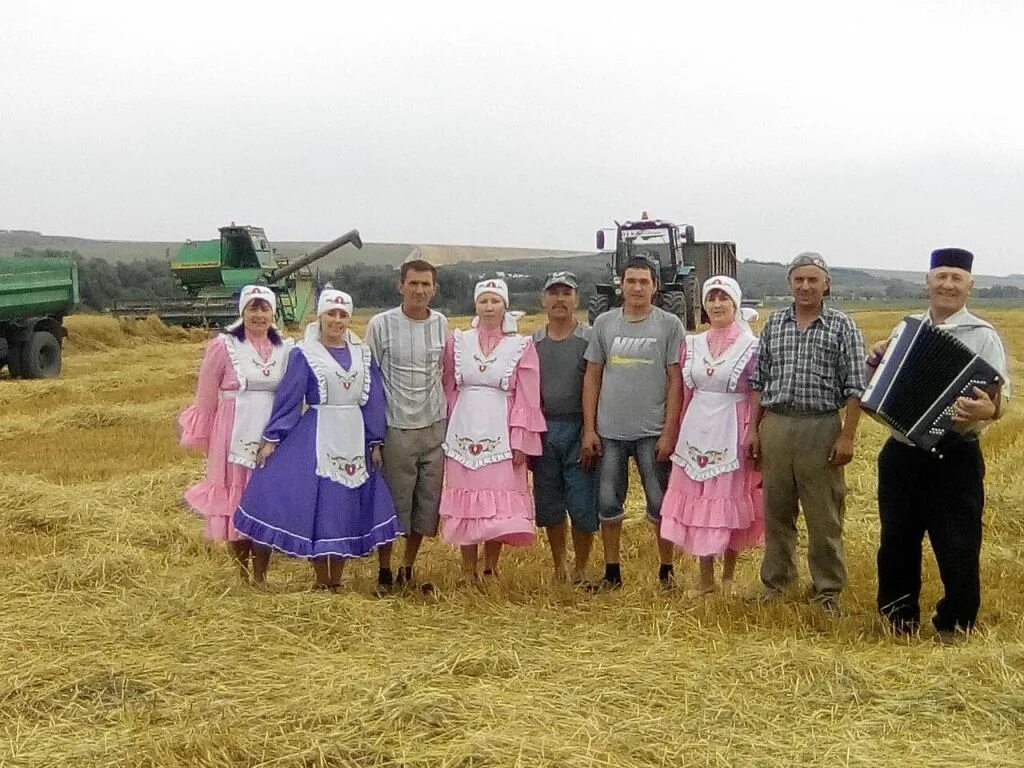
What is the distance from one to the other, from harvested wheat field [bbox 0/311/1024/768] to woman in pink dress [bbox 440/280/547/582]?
334 millimetres

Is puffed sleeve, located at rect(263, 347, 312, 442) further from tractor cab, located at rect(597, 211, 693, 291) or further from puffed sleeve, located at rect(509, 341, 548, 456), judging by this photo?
tractor cab, located at rect(597, 211, 693, 291)

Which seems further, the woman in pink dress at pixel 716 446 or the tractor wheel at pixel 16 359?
the tractor wheel at pixel 16 359

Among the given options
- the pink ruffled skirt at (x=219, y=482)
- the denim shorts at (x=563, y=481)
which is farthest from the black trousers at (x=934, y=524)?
the pink ruffled skirt at (x=219, y=482)

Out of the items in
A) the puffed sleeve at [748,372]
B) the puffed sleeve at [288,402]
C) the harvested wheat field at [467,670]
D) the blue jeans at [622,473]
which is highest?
the puffed sleeve at [748,372]

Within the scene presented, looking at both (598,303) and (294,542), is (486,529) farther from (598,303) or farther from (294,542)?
(598,303)

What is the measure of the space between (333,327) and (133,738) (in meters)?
2.26

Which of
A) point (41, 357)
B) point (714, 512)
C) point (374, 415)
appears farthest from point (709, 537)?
point (41, 357)

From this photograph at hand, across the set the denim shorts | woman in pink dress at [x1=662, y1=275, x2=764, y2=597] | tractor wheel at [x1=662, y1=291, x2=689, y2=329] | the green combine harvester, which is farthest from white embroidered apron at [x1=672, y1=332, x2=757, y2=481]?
the green combine harvester

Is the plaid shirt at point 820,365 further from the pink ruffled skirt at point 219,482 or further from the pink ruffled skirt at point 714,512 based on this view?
the pink ruffled skirt at point 219,482

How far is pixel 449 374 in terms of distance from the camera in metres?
5.52

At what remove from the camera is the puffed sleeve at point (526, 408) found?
538 centimetres

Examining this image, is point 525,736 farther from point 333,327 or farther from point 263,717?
point 333,327

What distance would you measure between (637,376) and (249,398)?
1.90m

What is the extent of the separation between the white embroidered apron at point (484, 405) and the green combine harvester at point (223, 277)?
66.7 feet
